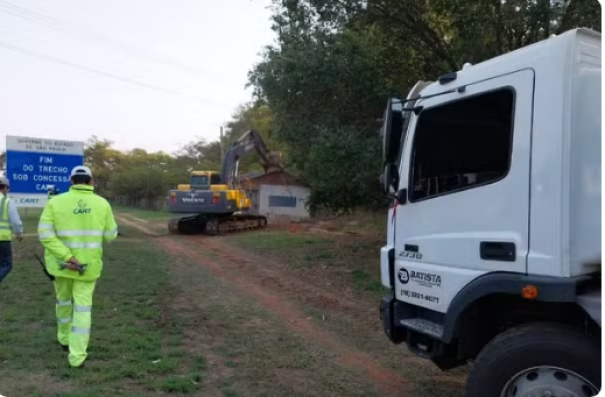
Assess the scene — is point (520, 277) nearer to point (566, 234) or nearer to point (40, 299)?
point (566, 234)

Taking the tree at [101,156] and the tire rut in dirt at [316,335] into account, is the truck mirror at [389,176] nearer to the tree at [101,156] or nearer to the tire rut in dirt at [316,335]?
the tire rut in dirt at [316,335]

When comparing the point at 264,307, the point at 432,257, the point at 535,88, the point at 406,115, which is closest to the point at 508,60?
the point at 535,88

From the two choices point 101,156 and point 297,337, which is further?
point 101,156

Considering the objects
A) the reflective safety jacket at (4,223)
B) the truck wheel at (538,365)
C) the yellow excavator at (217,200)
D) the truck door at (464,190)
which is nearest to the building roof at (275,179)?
the yellow excavator at (217,200)

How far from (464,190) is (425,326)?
1.15 m

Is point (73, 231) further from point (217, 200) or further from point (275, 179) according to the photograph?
point (275, 179)

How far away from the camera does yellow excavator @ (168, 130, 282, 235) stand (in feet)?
70.7

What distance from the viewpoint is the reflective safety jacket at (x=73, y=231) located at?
5.48 meters

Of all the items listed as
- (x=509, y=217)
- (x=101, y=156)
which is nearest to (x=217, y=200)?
(x=509, y=217)

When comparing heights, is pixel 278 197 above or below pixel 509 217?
above

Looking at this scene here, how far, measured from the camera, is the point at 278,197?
3422cm

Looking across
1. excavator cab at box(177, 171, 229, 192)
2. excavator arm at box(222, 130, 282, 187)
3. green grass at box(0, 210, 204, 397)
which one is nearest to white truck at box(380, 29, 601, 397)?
green grass at box(0, 210, 204, 397)

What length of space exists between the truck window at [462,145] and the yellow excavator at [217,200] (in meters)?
17.5

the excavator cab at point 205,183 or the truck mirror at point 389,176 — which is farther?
the excavator cab at point 205,183
